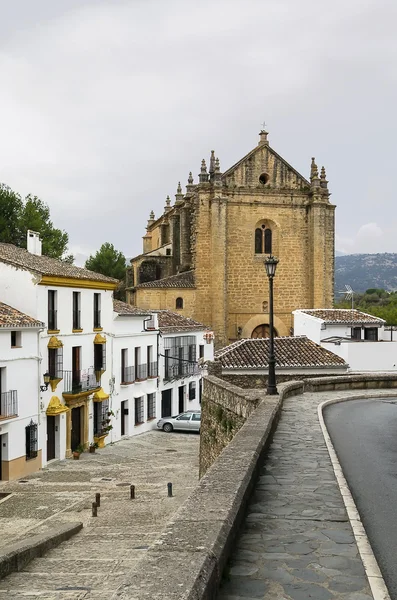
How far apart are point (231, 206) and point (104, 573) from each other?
31.7 metres

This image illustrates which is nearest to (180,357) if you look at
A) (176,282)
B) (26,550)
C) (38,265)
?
(176,282)

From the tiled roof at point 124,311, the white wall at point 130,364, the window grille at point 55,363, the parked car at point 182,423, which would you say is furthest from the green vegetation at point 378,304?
the window grille at point 55,363

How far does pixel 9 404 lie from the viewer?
2142 cm

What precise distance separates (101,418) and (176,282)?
45.5 feet

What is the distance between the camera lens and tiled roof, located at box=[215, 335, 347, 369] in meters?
22.7

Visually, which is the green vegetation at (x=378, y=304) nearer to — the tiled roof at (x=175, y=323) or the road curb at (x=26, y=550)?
the tiled roof at (x=175, y=323)

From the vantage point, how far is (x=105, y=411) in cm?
2814

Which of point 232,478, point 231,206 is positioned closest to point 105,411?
point 231,206

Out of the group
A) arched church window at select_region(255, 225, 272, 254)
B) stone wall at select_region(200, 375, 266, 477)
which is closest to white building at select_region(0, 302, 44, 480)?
stone wall at select_region(200, 375, 266, 477)

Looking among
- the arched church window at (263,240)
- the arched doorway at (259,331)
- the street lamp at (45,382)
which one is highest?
the arched church window at (263,240)

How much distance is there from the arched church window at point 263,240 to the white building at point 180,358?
7278 mm

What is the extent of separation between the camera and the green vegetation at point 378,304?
73.0m

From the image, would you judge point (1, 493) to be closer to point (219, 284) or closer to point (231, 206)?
point (219, 284)

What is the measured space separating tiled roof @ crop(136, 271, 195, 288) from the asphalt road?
23398 millimetres
